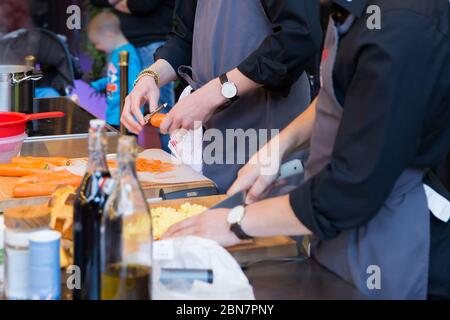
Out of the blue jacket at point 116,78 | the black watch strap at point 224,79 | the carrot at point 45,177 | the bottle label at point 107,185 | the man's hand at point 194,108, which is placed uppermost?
the black watch strap at point 224,79

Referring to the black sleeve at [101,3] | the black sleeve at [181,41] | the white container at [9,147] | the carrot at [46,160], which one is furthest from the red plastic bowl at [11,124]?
the black sleeve at [101,3]

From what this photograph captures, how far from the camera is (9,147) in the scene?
231cm

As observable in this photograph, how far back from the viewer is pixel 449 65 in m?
1.34

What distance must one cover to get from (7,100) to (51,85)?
74.6 inches

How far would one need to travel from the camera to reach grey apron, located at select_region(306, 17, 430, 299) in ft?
4.66

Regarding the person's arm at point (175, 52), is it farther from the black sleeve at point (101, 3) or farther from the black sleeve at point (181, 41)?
the black sleeve at point (101, 3)

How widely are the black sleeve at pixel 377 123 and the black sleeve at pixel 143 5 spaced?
3.21 meters

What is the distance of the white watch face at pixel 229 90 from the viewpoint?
2.20 meters

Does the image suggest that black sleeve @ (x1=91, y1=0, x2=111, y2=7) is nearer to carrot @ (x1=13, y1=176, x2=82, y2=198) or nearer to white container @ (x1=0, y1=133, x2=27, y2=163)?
white container @ (x1=0, y1=133, x2=27, y2=163)

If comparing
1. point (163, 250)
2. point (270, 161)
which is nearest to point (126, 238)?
point (163, 250)

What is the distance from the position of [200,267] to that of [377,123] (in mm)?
430

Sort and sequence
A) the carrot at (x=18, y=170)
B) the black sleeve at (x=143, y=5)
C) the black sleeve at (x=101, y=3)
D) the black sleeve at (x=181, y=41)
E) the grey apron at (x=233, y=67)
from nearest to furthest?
the carrot at (x=18, y=170) → the grey apron at (x=233, y=67) → the black sleeve at (x=181, y=41) → the black sleeve at (x=143, y=5) → the black sleeve at (x=101, y=3)

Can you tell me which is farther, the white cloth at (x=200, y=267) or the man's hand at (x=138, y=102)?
the man's hand at (x=138, y=102)
